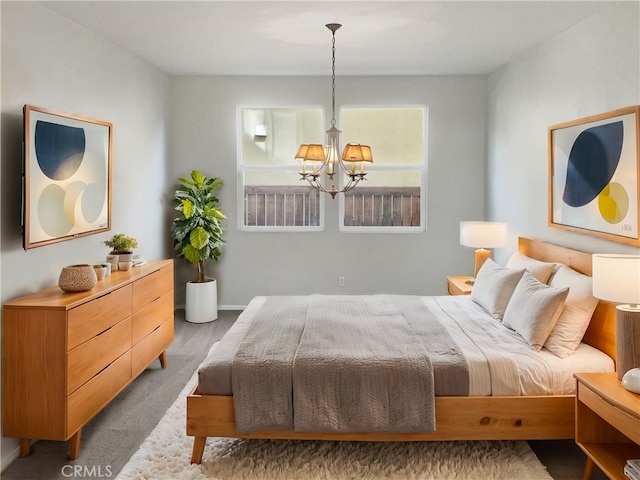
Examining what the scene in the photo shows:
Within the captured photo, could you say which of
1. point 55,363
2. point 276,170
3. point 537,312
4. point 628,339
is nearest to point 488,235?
point 537,312

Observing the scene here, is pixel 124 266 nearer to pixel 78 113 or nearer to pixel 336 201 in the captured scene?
pixel 78 113

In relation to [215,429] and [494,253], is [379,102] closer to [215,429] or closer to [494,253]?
[494,253]

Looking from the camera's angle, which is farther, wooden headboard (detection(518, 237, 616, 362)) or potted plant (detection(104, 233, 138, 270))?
potted plant (detection(104, 233, 138, 270))

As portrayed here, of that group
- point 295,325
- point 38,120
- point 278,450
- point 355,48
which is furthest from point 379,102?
point 278,450

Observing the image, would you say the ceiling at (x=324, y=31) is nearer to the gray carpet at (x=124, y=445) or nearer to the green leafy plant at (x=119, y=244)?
the green leafy plant at (x=119, y=244)

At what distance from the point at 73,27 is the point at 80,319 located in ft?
7.07

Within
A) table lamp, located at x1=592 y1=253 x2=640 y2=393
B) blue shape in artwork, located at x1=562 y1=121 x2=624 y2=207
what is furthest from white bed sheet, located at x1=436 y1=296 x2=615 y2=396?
blue shape in artwork, located at x1=562 y1=121 x2=624 y2=207

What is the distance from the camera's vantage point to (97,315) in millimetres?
3135

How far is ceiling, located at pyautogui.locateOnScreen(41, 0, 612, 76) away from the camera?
356 cm

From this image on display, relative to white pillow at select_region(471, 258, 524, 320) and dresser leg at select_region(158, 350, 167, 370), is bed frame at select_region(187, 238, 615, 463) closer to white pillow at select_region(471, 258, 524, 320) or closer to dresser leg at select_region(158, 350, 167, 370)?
white pillow at select_region(471, 258, 524, 320)

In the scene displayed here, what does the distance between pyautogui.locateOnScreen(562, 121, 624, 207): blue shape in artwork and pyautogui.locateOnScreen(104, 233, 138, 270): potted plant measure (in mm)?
3228

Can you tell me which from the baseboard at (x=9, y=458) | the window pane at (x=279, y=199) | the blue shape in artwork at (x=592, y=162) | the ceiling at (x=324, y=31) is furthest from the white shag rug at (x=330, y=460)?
the window pane at (x=279, y=199)

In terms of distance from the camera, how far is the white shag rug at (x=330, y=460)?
274 cm

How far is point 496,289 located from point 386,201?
2.56 meters
